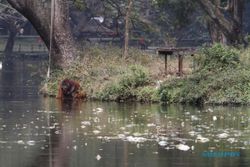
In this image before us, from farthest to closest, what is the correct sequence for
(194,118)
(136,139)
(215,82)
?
(215,82) < (194,118) < (136,139)

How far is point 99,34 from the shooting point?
85.1 meters

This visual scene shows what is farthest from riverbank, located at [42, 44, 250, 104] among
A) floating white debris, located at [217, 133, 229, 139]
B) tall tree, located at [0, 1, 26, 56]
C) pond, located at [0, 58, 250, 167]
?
tall tree, located at [0, 1, 26, 56]

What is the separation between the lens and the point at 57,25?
35156 mm

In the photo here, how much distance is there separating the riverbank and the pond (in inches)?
35.5

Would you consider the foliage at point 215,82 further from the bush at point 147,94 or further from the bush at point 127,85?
the bush at point 127,85

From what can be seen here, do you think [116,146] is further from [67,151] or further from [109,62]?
[109,62]

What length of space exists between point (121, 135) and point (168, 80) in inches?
397

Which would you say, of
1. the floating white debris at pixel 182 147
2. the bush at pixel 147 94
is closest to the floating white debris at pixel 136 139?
the floating white debris at pixel 182 147

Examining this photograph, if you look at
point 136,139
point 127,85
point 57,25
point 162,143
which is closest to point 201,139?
point 162,143

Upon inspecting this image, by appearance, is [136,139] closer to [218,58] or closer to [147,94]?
[147,94]

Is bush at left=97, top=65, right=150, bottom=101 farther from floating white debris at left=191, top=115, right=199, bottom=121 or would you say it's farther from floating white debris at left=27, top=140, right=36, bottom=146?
floating white debris at left=27, top=140, right=36, bottom=146

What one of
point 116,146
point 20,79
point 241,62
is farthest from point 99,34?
Answer: point 116,146

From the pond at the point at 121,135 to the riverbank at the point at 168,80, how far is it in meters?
0.90

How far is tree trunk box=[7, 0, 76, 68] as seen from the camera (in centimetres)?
3494
